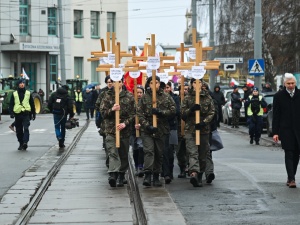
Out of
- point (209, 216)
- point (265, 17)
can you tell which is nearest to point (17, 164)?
point (209, 216)

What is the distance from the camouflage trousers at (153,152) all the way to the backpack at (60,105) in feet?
30.3

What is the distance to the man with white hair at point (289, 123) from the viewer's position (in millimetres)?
14344

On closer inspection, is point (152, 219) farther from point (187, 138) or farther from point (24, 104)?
point (24, 104)

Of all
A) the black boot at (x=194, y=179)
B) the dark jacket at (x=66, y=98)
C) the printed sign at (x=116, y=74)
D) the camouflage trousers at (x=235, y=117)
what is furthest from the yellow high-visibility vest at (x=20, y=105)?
the camouflage trousers at (x=235, y=117)

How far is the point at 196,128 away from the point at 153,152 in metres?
0.76

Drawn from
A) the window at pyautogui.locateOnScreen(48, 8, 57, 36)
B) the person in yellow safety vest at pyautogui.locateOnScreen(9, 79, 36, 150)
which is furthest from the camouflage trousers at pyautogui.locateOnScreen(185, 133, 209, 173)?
the window at pyautogui.locateOnScreen(48, 8, 57, 36)

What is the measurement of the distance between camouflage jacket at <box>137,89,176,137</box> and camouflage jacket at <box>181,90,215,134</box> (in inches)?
8.6

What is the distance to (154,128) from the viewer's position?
14.3 metres

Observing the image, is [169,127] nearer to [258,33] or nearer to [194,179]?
[194,179]

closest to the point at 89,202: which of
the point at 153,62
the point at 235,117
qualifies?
the point at 153,62

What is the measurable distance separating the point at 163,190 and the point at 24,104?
1027cm

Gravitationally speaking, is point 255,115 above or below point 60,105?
below

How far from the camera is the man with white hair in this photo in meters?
14.3

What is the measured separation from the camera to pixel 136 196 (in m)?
13.6
